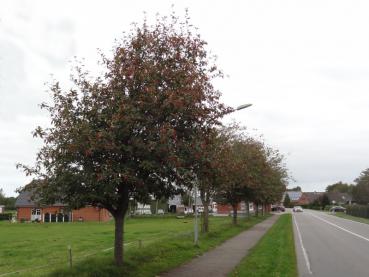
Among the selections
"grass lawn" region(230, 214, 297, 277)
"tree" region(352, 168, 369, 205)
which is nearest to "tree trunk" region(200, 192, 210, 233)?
"grass lawn" region(230, 214, 297, 277)

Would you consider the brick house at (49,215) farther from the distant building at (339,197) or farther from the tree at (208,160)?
the distant building at (339,197)

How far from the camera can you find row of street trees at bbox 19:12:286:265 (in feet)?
39.9

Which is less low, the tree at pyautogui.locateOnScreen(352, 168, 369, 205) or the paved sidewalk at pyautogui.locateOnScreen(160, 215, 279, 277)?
the tree at pyautogui.locateOnScreen(352, 168, 369, 205)

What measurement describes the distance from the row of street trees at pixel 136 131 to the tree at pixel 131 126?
0.02 metres

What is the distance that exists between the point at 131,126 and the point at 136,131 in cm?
34

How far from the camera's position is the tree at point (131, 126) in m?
12.2

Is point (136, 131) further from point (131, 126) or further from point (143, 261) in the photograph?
point (143, 261)

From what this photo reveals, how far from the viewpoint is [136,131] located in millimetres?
12633

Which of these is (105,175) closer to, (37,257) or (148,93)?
(148,93)

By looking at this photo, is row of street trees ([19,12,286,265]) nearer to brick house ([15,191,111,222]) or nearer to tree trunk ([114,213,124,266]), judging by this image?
tree trunk ([114,213,124,266])

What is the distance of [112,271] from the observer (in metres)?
13.0

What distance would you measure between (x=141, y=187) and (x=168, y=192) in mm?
1279

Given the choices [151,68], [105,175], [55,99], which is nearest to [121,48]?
[151,68]

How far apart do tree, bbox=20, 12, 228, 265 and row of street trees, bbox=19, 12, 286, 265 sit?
0.02 meters
